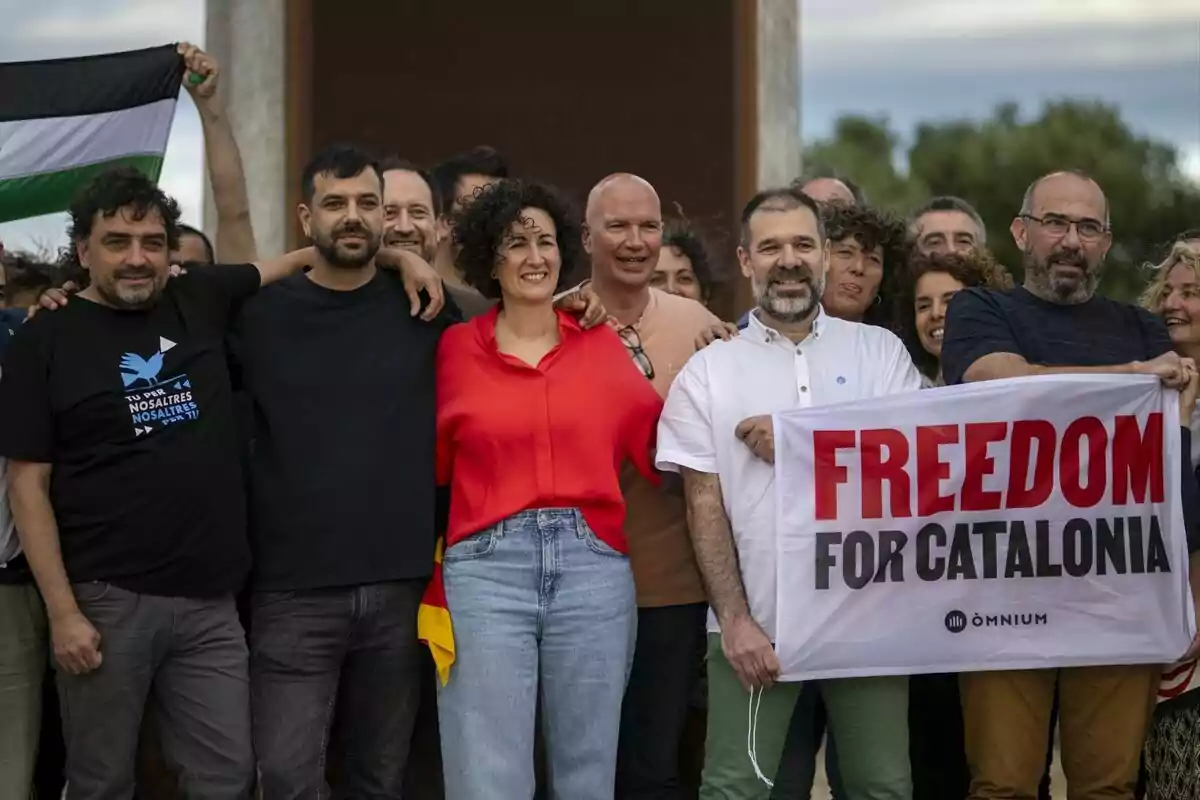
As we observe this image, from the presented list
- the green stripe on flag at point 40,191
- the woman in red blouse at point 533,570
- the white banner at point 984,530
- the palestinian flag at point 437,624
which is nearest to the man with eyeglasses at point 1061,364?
the white banner at point 984,530

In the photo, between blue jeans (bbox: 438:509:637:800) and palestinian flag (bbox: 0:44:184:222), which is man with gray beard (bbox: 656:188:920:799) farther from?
palestinian flag (bbox: 0:44:184:222)

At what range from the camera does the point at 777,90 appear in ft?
27.1

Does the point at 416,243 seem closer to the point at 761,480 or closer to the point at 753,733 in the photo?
the point at 761,480

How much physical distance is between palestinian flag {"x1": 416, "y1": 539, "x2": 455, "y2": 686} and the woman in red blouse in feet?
0.11

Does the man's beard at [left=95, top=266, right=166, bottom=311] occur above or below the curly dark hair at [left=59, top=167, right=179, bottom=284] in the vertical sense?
below

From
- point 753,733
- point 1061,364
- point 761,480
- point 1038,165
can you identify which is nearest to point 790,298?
point 761,480

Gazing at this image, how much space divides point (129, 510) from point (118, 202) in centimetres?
95

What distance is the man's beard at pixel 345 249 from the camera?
16.1 ft

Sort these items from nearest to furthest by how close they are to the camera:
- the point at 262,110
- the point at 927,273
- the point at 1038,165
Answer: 1. the point at 927,273
2. the point at 262,110
3. the point at 1038,165

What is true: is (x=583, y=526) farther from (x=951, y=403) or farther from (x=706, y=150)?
(x=706, y=150)

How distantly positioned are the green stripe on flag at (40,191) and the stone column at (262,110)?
2110 millimetres

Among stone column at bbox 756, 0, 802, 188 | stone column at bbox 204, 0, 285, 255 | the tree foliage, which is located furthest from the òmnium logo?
the tree foliage

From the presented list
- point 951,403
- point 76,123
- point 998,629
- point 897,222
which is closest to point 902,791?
point 998,629

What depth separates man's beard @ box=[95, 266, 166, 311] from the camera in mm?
4781
